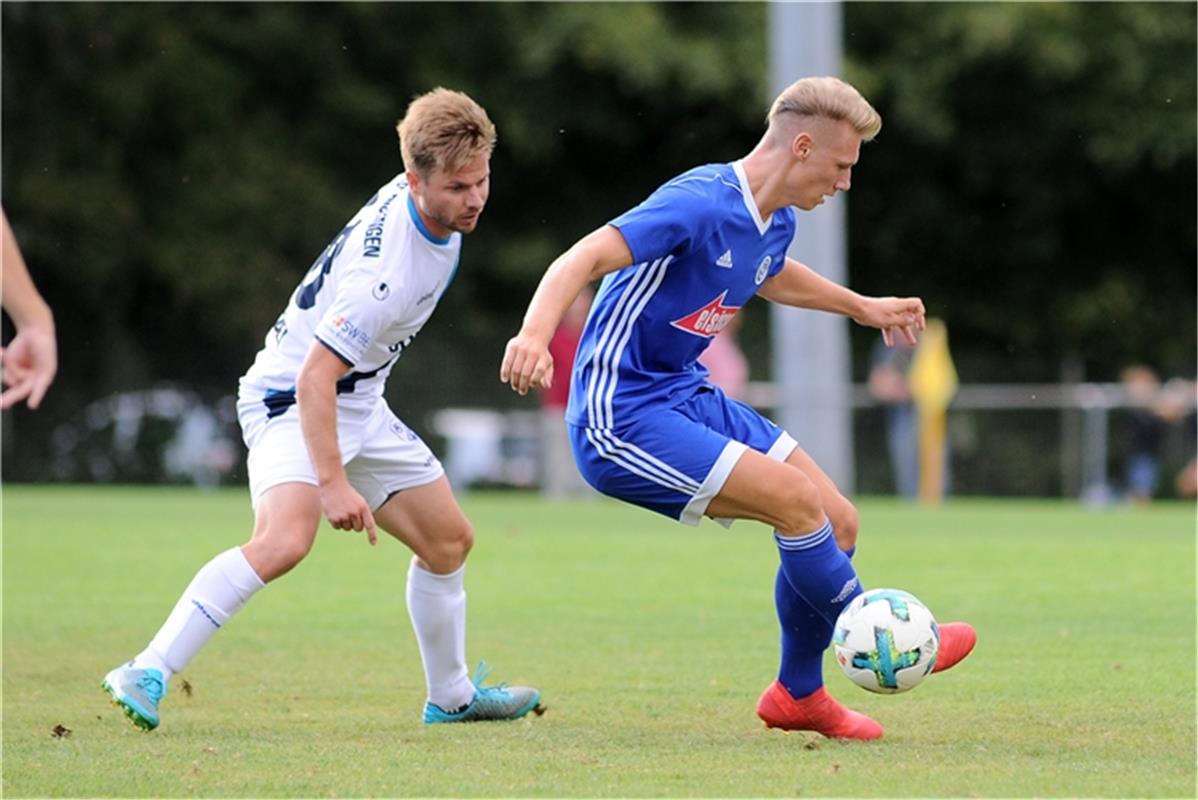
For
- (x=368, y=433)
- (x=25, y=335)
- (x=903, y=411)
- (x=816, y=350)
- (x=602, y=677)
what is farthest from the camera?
(x=903, y=411)

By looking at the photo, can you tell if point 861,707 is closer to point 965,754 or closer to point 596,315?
point 965,754

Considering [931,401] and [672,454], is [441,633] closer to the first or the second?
[672,454]

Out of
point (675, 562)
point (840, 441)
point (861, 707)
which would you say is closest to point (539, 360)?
point (861, 707)

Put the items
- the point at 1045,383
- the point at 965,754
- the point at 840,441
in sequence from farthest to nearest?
the point at 1045,383, the point at 840,441, the point at 965,754

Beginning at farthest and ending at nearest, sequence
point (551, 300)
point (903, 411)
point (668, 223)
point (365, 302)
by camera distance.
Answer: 1. point (903, 411)
2. point (365, 302)
3. point (668, 223)
4. point (551, 300)

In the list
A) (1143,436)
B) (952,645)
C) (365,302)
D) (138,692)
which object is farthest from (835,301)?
(1143,436)

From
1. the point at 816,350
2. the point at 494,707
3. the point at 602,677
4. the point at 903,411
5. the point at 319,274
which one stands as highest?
the point at 319,274

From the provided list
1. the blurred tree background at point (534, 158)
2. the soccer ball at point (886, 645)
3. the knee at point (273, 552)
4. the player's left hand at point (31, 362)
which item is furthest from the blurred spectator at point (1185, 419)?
the player's left hand at point (31, 362)

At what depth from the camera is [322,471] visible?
6.12 meters

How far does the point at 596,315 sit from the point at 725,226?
51cm

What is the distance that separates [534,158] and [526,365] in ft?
86.4

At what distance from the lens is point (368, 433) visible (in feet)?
21.8

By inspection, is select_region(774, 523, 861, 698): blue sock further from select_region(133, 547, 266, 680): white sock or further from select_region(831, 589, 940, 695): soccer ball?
select_region(133, 547, 266, 680): white sock

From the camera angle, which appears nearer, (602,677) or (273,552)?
(273,552)
